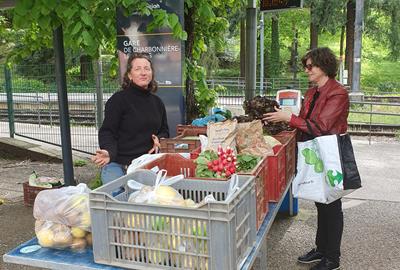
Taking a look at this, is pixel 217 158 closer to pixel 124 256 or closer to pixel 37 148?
pixel 124 256

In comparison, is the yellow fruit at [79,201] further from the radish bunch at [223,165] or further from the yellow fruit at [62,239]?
the radish bunch at [223,165]

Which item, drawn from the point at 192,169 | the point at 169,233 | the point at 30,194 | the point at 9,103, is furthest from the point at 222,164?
the point at 9,103

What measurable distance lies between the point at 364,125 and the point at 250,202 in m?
12.6

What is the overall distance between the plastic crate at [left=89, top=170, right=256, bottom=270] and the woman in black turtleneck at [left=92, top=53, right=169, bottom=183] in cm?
123

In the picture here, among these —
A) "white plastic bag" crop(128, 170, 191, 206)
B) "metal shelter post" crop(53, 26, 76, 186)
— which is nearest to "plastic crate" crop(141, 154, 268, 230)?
"white plastic bag" crop(128, 170, 191, 206)

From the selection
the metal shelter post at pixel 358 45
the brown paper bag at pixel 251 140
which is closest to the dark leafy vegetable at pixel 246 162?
the brown paper bag at pixel 251 140

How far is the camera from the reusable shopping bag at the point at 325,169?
3293mm

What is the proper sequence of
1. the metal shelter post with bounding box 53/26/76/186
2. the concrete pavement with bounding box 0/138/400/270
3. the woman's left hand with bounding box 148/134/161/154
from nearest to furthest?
the woman's left hand with bounding box 148/134/161/154 → the concrete pavement with bounding box 0/138/400/270 → the metal shelter post with bounding box 53/26/76/186

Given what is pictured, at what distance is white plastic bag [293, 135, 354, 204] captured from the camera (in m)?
3.29

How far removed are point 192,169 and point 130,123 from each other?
0.68 metres

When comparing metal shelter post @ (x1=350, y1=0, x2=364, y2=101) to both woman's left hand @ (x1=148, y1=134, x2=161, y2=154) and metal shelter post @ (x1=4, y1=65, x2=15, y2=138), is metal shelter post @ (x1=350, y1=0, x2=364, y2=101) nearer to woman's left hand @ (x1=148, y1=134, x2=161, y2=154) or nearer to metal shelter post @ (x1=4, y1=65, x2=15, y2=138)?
metal shelter post @ (x1=4, y1=65, x2=15, y2=138)

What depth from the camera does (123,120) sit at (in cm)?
331

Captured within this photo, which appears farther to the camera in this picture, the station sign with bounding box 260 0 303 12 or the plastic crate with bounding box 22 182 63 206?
the station sign with bounding box 260 0 303 12

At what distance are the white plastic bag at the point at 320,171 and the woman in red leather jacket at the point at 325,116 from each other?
93mm
